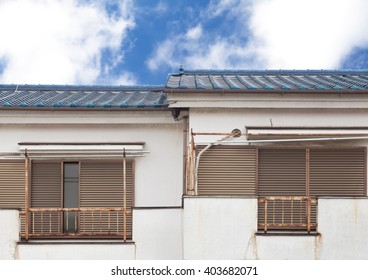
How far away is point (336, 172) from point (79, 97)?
6.76 m

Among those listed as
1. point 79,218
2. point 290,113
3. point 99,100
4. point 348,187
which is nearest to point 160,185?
point 79,218

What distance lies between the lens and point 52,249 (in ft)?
28.1

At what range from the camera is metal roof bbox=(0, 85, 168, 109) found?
952 cm

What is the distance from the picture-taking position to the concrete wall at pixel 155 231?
332 inches

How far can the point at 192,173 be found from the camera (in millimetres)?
8859

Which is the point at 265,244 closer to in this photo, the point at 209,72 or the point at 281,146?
the point at 281,146

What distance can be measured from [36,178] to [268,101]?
5.67 meters

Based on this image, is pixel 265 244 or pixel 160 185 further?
pixel 160 185

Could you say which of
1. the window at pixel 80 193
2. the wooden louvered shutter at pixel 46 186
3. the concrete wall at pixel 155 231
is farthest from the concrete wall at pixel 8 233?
the concrete wall at pixel 155 231

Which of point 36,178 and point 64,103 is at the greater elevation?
point 64,103

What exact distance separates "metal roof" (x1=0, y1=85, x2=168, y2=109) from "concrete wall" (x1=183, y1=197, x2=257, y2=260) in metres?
2.82

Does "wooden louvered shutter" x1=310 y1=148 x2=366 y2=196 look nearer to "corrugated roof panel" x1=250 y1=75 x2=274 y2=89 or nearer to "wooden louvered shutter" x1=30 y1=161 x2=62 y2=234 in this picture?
"corrugated roof panel" x1=250 y1=75 x2=274 y2=89

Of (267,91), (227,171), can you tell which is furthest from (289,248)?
(267,91)

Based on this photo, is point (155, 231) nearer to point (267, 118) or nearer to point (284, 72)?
point (267, 118)
